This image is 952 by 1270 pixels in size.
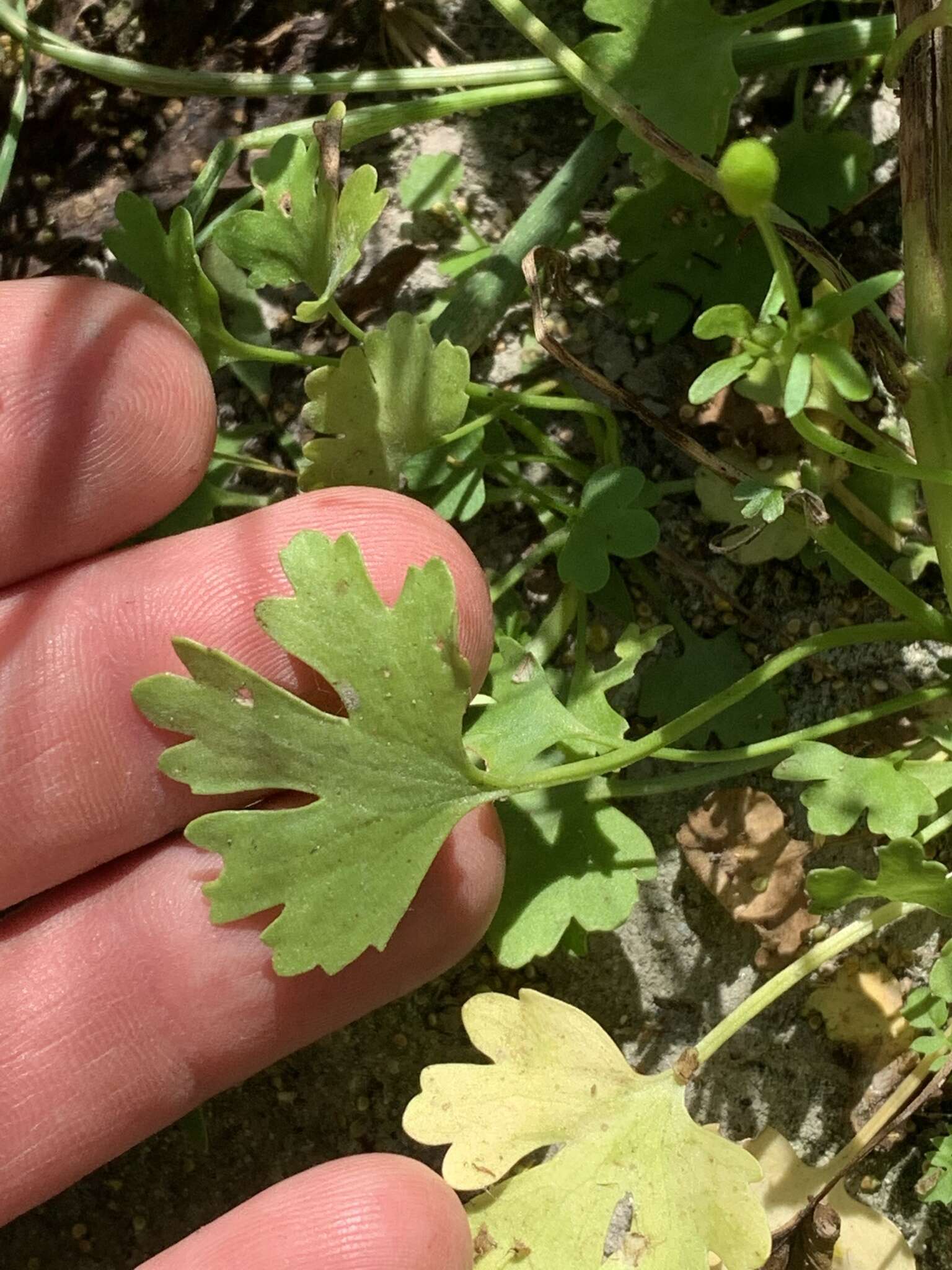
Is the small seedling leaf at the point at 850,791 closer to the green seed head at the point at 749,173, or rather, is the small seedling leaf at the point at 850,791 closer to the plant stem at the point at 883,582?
the plant stem at the point at 883,582

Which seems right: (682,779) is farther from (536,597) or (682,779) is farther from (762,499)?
(762,499)

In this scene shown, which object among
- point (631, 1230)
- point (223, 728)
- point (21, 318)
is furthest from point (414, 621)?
point (631, 1230)

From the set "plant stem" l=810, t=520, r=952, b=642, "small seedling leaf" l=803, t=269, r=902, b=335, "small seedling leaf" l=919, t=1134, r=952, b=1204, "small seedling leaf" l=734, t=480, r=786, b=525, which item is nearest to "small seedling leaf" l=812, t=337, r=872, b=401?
"small seedling leaf" l=803, t=269, r=902, b=335

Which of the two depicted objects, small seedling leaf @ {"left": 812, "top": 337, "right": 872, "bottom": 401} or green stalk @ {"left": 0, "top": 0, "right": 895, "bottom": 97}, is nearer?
small seedling leaf @ {"left": 812, "top": 337, "right": 872, "bottom": 401}

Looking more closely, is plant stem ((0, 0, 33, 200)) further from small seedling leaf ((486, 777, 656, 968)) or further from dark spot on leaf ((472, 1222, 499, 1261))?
dark spot on leaf ((472, 1222, 499, 1261))

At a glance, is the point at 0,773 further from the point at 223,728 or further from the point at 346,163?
the point at 346,163

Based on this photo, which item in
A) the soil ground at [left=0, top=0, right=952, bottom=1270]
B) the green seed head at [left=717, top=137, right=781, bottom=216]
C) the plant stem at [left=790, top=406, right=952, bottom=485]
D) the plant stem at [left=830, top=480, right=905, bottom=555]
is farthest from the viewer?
the soil ground at [left=0, top=0, right=952, bottom=1270]
